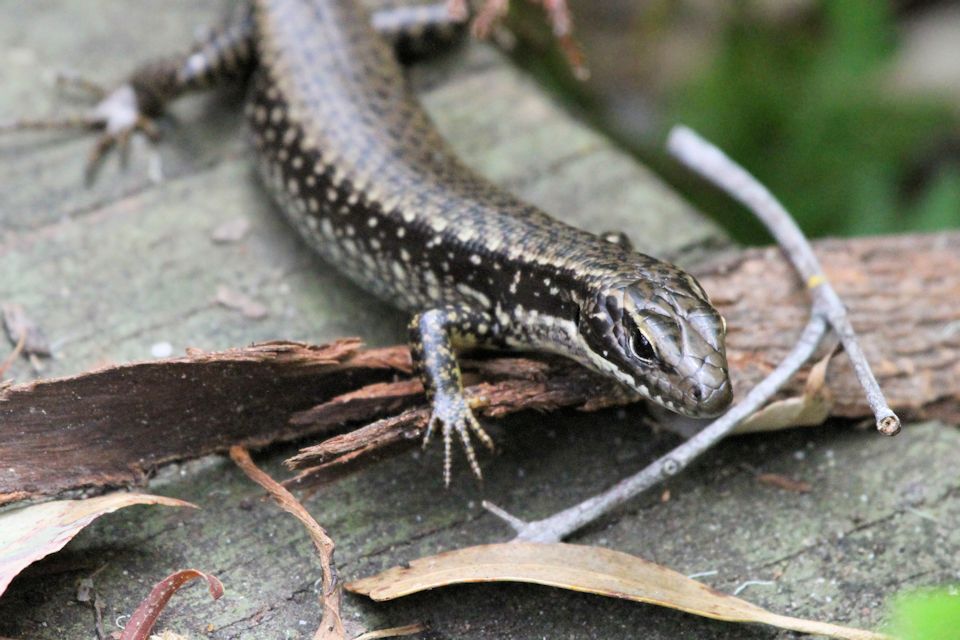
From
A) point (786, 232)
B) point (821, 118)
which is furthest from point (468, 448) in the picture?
point (821, 118)

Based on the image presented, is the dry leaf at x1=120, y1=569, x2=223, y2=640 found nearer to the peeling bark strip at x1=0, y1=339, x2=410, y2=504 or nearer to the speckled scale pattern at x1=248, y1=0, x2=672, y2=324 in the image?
the peeling bark strip at x1=0, y1=339, x2=410, y2=504

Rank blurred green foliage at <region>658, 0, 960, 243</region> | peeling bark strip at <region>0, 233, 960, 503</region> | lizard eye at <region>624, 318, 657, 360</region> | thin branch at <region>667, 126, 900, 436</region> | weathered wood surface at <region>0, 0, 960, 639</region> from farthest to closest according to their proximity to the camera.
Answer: blurred green foliage at <region>658, 0, 960, 243</region> < thin branch at <region>667, 126, 900, 436</region> < lizard eye at <region>624, 318, 657, 360</region> < peeling bark strip at <region>0, 233, 960, 503</region> < weathered wood surface at <region>0, 0, 960, 639</region>

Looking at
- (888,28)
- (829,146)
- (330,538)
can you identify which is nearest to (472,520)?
(330,538)

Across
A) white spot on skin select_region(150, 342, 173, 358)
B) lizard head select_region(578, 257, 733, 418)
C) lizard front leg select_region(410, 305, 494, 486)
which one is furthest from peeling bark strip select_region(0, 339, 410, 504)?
lizard head select_region(578, 257, 733, 418)

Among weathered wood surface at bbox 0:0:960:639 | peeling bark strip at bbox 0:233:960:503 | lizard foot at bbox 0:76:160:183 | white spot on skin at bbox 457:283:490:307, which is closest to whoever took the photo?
weathered wood surface at bbox 0:0:960:639

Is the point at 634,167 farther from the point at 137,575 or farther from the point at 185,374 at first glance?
the point at 137,575

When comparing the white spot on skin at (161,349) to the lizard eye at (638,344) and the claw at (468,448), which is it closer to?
the claw at (468,448)
